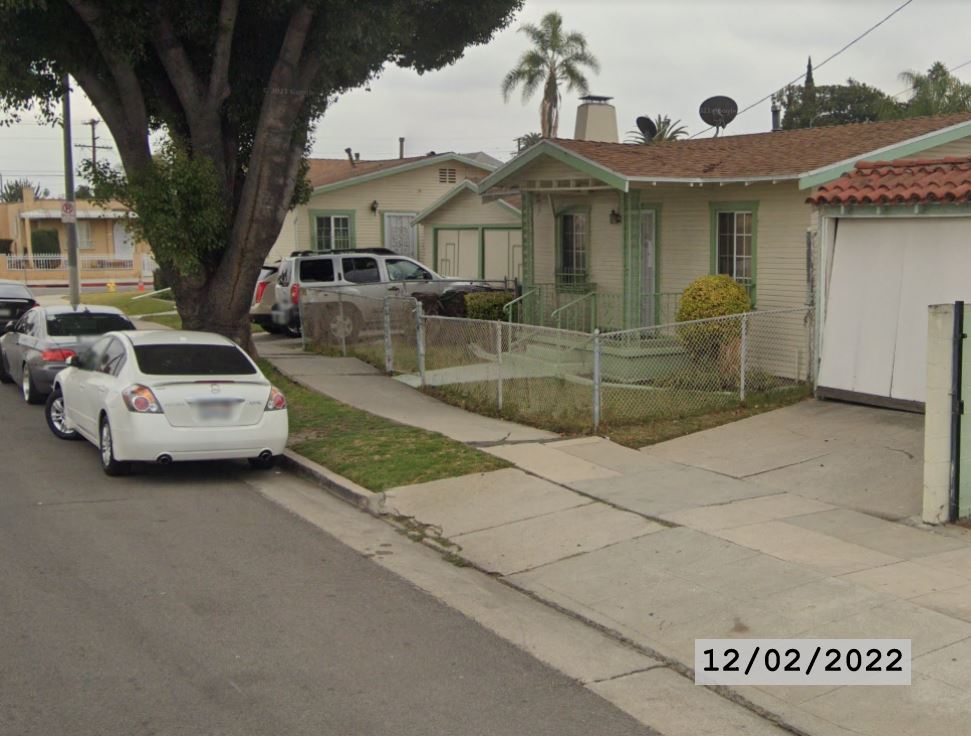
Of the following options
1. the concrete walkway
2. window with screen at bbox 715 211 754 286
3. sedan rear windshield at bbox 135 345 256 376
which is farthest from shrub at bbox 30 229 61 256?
the concrete walkway

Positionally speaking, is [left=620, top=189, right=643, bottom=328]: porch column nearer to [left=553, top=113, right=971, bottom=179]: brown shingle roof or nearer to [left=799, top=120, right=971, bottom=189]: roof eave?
[left=553, top=113, right=971, bottom=179]: brown shingle roof

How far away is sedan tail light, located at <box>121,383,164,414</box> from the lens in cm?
1086

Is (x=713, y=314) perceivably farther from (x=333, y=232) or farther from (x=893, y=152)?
(x=333, y=232)

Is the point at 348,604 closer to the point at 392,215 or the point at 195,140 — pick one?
the point at 195,140

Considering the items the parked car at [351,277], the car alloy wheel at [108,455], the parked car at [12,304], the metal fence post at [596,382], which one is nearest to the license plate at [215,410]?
the car alloy wheel at [108,455]

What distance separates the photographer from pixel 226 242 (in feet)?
60.3

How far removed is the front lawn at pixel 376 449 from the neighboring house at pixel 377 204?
1803cm

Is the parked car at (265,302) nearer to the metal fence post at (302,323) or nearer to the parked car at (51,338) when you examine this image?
the metal fence post at (302,323)

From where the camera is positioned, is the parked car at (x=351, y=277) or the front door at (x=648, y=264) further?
the parked car at (x=351, y=277)

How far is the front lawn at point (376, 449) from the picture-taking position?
11.1 meters

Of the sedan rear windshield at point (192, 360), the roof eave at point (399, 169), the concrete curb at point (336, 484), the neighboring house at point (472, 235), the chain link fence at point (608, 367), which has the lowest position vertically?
the concrete curb at point (336, 484)

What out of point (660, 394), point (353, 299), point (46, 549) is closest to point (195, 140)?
point (353, 299)

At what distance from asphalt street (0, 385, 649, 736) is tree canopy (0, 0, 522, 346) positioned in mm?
8552

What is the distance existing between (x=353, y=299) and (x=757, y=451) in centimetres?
1105
